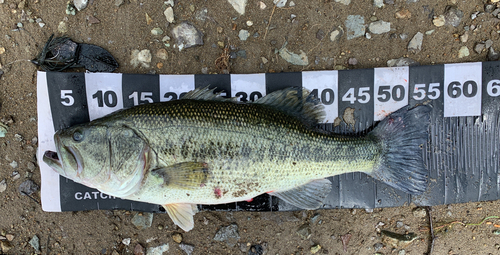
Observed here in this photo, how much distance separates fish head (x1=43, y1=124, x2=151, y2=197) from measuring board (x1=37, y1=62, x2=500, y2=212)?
0.65 metres

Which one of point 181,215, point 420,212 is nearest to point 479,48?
point 420,212

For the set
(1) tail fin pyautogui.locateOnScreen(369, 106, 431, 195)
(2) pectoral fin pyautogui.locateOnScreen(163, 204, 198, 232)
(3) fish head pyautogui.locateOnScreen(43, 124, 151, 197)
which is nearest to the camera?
(3) fish head pyautogui.locateOnScreen(43, 124, 151, 197)

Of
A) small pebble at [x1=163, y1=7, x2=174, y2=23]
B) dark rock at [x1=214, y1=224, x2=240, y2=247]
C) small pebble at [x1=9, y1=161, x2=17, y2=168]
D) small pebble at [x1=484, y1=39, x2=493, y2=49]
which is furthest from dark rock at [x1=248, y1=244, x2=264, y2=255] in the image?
small pebble at [x1=484, y1=39, x2=493, y2=49]

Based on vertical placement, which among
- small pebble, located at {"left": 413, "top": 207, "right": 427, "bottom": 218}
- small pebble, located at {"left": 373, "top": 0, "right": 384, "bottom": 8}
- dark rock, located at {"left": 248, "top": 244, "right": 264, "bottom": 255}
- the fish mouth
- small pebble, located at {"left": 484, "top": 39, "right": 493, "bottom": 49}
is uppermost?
small pebble, located at {"left": 373, "top": 0, "right": 384, "bottom": 8}

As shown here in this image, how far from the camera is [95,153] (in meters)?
2.17

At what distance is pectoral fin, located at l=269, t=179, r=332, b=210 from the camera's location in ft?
8.54

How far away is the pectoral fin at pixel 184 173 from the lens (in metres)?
2.18

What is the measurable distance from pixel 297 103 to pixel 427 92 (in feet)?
4.47

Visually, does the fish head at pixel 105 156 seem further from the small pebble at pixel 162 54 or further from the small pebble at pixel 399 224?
the small pebble at pixel 399 224

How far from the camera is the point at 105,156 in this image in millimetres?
2172

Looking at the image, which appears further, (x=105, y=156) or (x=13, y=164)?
(x=13, y=164)

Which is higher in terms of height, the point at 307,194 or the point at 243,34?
the point at 243,34

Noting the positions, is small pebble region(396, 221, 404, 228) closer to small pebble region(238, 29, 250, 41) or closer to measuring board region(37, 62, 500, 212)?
measuring board region(37, 62, 500, 212)

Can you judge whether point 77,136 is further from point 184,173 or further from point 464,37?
point 464,37
